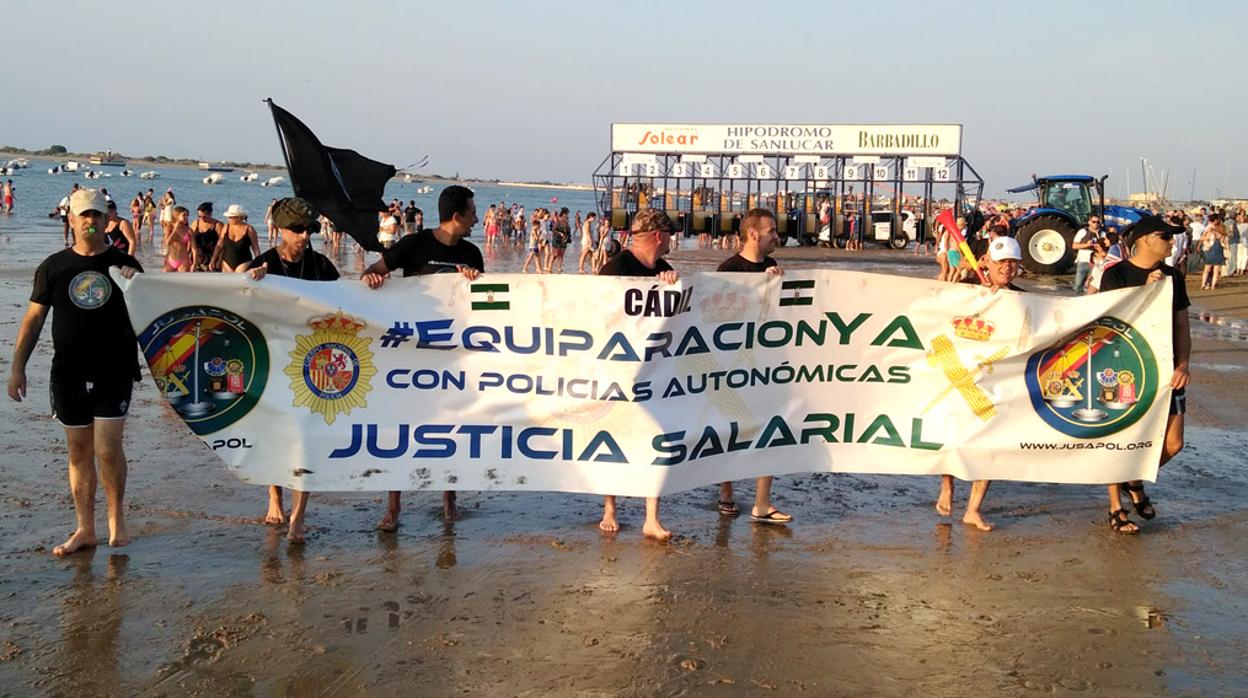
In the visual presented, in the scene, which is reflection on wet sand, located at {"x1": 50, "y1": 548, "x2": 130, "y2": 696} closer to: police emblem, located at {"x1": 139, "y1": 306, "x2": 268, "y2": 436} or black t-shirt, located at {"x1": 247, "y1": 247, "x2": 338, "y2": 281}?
police emblem, located at {"x1": 139, "y1": 306, "x2": 268, "y2": 436}

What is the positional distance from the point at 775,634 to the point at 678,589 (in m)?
0.66

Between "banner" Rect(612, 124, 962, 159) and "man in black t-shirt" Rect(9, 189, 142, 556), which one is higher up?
"banner" Rect(612, 124, 962, 159)

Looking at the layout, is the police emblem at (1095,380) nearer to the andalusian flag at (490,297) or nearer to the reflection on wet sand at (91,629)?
the andalusian flag at (490,297)

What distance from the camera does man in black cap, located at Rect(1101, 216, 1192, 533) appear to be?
6.36 metres

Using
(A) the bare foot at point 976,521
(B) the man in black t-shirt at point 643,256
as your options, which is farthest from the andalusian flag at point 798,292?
(A) the bare foot at point 976,521

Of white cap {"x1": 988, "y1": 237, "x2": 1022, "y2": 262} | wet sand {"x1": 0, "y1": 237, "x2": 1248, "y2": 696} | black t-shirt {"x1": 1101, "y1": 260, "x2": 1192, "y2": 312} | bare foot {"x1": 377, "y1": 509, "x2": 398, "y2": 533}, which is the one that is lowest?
wet sand {"x1": 0, "y1": 237, "x2": 1248, "y2": 696}

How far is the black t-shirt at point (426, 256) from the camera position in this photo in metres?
6.25

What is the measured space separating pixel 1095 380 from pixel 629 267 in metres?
2.76

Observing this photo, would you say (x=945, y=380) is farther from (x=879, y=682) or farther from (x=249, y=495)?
(x=249, y=495)

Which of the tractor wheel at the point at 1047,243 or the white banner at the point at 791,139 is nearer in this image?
the tractor wheel at the point at 1047,243

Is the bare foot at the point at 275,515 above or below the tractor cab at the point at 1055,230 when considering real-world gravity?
below

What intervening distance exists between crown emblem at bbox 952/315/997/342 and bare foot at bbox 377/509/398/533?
11.0 feet

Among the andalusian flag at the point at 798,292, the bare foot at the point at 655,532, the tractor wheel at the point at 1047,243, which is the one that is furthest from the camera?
the tractor wheel at the point at 1047,243

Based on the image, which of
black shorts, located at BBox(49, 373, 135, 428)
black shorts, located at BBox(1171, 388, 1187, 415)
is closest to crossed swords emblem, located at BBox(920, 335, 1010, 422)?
black shorts, located at BBox(1171, 388, 1187, 415)
